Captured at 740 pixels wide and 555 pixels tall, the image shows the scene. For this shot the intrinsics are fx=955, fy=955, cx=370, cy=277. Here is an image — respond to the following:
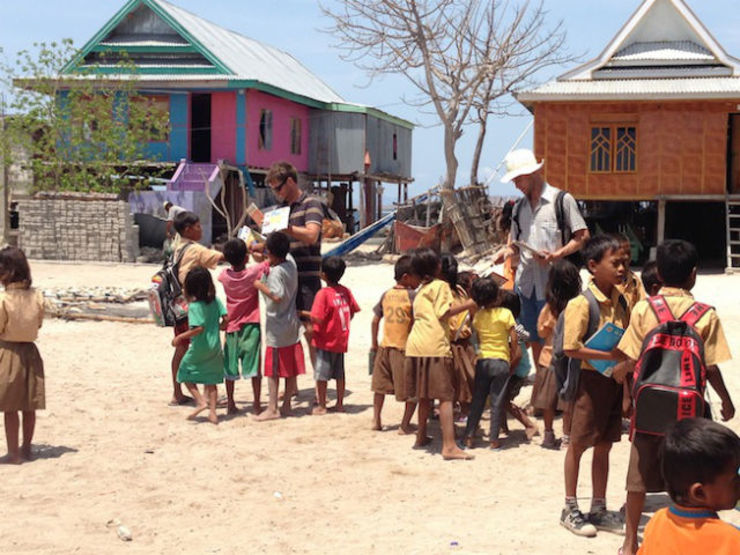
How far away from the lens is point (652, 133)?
64.1 ft

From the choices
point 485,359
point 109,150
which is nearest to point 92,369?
point 485,359

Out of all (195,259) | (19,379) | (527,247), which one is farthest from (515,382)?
(19,379)

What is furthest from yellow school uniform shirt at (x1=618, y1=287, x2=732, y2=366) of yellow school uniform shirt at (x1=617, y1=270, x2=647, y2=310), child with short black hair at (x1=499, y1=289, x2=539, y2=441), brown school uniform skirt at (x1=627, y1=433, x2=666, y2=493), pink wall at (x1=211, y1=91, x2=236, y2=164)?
pink wall at (x1=211, y1=91, x2=236, y2=164)

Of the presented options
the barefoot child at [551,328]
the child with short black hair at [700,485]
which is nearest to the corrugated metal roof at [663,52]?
the barefoot child at [551,328]

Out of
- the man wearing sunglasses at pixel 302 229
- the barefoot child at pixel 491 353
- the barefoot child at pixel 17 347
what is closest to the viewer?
the barefoot child at pixel 17 347

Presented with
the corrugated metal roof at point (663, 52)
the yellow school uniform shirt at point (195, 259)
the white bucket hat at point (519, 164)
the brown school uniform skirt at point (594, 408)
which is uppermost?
the corrugated metal roof at point (663, 52)

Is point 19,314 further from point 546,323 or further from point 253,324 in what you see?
point 546,323

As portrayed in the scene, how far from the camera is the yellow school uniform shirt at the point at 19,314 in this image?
5848 mm

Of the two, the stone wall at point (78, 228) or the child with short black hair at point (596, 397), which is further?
the stone wall at point (78, 228)

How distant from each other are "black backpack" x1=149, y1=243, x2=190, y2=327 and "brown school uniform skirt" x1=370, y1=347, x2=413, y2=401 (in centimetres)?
177

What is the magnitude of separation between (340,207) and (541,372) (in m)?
27.6

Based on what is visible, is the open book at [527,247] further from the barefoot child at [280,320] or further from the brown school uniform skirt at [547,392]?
the barefoot child at [280,320]

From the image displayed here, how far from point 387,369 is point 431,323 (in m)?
0.68

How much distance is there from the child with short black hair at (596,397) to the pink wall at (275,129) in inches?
862
